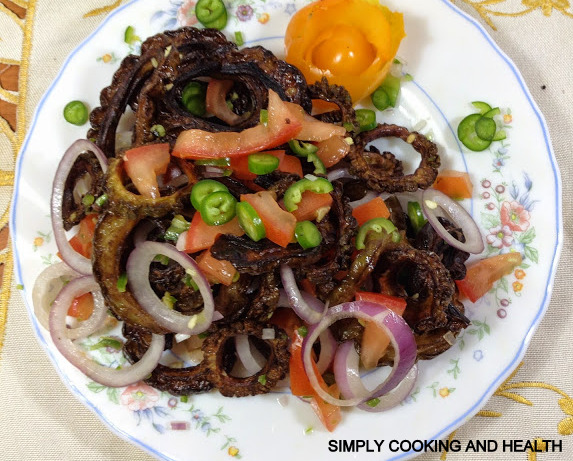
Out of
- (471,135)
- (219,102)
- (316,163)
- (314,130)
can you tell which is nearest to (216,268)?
(316,163)

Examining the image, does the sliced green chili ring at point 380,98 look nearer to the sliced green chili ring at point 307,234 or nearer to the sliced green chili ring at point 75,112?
the sliced green chili ring at point 307,234

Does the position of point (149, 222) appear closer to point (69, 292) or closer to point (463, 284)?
point (69, 292)

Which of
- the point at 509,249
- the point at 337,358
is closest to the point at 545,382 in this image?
the point at 509,249

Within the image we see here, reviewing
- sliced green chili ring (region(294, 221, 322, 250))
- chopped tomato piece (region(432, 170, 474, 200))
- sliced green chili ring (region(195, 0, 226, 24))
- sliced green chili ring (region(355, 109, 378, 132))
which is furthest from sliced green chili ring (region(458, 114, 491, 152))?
sliced green chili ring (region(195, 0, 226, 24))

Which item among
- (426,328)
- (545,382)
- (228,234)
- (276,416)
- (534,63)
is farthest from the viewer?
(534,63)

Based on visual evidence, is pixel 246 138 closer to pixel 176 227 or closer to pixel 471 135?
pixel 176 227

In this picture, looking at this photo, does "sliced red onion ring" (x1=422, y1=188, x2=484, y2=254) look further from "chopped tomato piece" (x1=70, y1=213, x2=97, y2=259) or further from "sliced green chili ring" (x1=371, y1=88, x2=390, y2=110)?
"chopped tomato piece" (x1=70, y1=213, x2=97, y2=259)
